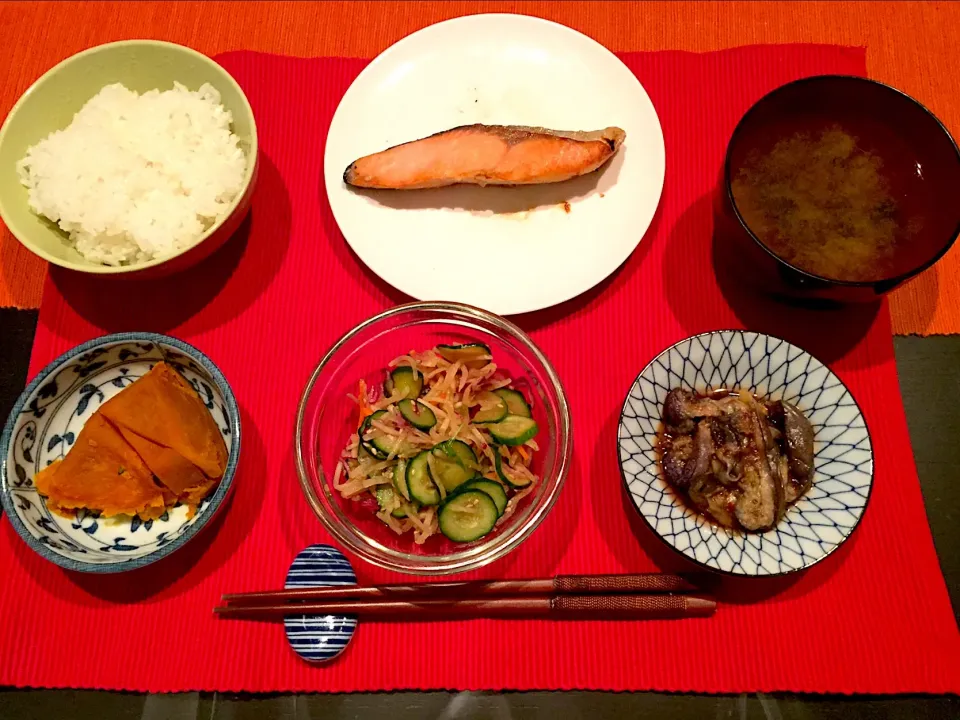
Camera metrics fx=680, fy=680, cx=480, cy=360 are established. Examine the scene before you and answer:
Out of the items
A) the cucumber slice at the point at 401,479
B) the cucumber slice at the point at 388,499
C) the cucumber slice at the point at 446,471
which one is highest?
the cucumber slice at the point at 446,471

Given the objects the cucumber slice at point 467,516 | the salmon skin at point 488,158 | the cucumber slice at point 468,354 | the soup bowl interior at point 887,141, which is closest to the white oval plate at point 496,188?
the salmon skin at point 488,158

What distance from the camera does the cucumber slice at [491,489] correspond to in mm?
1616

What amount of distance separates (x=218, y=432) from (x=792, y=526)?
1.47 metres

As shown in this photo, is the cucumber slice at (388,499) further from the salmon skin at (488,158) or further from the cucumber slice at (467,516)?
the salmon skin at (488,158)

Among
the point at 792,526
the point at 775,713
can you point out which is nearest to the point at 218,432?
the point at 792,526

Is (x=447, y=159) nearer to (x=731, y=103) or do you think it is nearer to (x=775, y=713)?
(x=731, y=103)

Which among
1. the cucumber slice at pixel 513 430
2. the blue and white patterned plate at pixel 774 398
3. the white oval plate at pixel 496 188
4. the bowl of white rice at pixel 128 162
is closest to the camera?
the blue and white patterned plate at pixel 774 398

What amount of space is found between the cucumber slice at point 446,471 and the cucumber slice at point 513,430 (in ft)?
0.40

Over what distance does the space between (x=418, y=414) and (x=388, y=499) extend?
0.73 ft

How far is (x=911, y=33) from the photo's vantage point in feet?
7.60

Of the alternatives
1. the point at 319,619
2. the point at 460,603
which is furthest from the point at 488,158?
the point at 319,619

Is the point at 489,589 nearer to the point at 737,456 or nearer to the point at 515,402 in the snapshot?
the point at 515,402

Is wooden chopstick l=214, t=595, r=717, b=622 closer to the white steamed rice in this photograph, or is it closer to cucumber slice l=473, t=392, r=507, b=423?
cucumber slice l=473, t=392, r=507, b=423

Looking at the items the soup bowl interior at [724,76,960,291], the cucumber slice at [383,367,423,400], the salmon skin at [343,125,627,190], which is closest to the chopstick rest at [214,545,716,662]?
the cucumber slice at [383,367,423,400]
